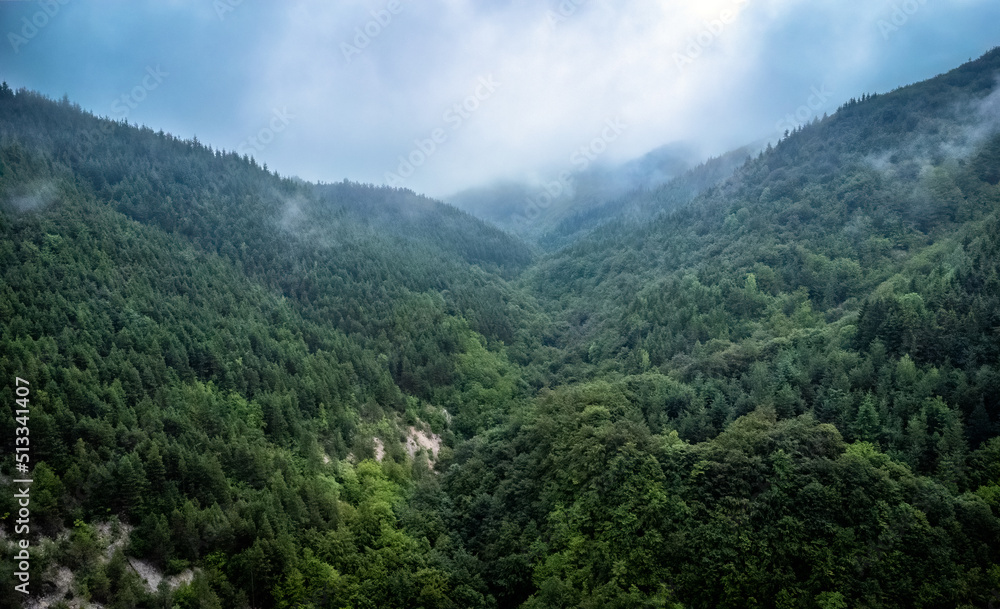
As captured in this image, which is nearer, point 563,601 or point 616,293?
point 563,601

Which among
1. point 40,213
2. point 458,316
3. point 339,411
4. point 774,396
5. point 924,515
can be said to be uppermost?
point 40,213

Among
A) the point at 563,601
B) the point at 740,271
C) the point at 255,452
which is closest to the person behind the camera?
the point at 563,601

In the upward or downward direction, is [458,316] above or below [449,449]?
above

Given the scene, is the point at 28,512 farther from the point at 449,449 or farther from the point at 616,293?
the point at 616,293

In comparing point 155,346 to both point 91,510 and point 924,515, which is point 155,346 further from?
point 924,515

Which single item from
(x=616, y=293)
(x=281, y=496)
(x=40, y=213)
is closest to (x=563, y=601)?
(x=281, y=496)

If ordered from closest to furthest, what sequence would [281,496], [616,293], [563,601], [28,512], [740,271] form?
[28,512] → [563,601] → [281,496] → [740,271] → [616,293]

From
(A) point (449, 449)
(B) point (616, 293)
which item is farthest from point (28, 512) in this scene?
A: (B) point (616, 293)
